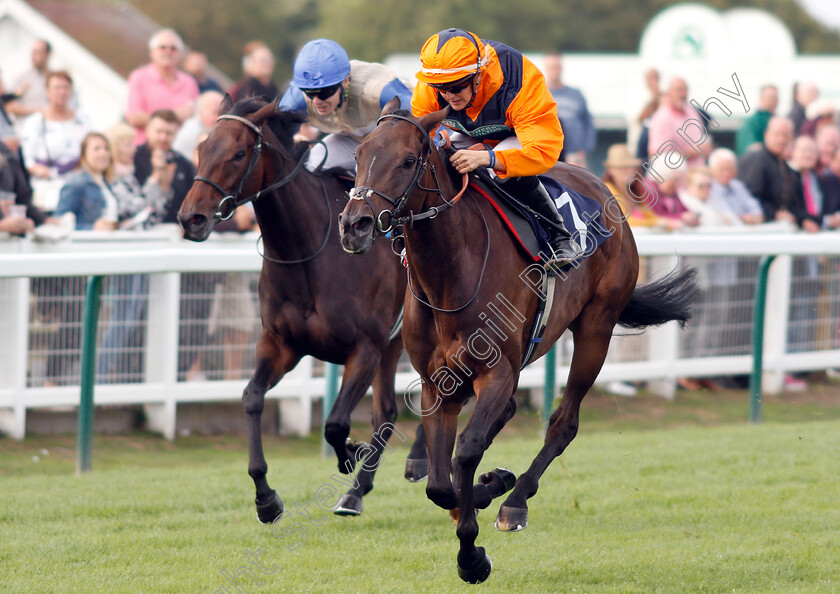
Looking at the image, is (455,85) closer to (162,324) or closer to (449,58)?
(449,58)

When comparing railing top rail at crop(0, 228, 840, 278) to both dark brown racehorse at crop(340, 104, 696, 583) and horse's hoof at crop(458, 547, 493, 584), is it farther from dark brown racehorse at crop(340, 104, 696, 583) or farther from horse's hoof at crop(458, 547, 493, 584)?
horse's hoof at crop(458, 547, 493, 584)

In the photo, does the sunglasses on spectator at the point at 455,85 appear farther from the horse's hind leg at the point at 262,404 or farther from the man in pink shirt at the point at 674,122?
the man in pink shirt at the point at 674,122

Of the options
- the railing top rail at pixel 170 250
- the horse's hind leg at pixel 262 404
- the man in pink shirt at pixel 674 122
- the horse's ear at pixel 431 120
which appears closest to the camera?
the horse's ear at pixel 431 120

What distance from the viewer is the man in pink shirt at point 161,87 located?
9.05 m

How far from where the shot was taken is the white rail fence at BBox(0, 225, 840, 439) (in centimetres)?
628

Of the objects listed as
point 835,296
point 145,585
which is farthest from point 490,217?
point 835,296

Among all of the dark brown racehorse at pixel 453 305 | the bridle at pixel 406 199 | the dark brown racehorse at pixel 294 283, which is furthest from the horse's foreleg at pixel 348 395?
→ the bridle at pixel 406 199

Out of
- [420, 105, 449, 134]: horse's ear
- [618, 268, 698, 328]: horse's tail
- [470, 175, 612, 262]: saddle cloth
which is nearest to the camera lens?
[420, 105, 449, 134]: horse's ear

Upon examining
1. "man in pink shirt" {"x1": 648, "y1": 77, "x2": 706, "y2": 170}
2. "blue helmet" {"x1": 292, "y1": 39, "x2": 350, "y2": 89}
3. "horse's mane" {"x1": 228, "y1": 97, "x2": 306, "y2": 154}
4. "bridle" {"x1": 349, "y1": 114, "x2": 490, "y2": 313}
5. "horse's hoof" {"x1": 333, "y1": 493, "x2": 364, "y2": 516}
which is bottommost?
"horse's hoof" {"x1": 333, "y1": 493, "x2": 364, "y2": 516}

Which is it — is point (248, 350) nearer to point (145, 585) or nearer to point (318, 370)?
point (318, 370)

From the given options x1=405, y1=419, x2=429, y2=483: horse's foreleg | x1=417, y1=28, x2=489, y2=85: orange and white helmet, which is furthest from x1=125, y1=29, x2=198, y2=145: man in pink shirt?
x1=417, y1=28, x2=489, y2=85: orange and white helmet

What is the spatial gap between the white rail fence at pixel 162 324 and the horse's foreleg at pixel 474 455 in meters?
2.48

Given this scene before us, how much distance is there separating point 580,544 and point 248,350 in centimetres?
308

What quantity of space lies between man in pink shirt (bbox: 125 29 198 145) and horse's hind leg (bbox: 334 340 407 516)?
4.27 meters
